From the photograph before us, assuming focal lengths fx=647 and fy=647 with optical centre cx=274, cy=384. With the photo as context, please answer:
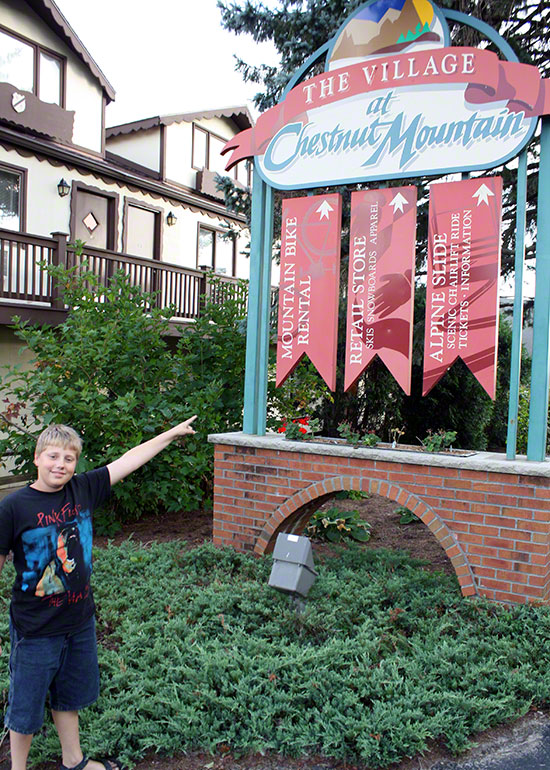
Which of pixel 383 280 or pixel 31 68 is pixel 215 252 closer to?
pixel 31 68

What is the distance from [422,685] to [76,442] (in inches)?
79.9

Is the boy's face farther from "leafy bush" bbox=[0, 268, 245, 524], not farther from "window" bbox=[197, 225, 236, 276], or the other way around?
"window" bbox=[197, 225, 236, 276]

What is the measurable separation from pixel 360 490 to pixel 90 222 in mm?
9340

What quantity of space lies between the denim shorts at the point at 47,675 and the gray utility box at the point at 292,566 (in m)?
1.28

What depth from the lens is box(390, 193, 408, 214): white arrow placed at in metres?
4.67

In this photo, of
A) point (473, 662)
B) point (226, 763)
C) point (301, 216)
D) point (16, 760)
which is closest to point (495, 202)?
point (301, 216)

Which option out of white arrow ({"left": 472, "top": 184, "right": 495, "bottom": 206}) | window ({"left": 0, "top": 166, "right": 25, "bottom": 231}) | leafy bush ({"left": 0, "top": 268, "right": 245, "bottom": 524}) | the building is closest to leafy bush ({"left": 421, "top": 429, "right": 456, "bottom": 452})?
white arrow ({"left": 472, "top": 184, "right": 495, "bottom": 206})

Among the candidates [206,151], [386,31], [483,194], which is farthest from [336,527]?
[206,151]

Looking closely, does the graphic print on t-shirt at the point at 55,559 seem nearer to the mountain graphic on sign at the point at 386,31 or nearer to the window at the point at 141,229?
the mountain graphic on sign at the point at 386,31

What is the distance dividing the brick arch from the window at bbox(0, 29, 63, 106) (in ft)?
31.1

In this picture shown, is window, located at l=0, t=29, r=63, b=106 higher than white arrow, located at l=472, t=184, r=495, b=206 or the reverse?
higher

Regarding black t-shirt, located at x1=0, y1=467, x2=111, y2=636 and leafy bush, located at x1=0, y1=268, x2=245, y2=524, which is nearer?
black t-shirt, located at x1=0, y1=467, x2=111, y2=636

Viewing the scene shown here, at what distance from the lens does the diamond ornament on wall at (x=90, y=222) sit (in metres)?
12.0

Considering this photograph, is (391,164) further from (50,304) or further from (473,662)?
(50,304)
